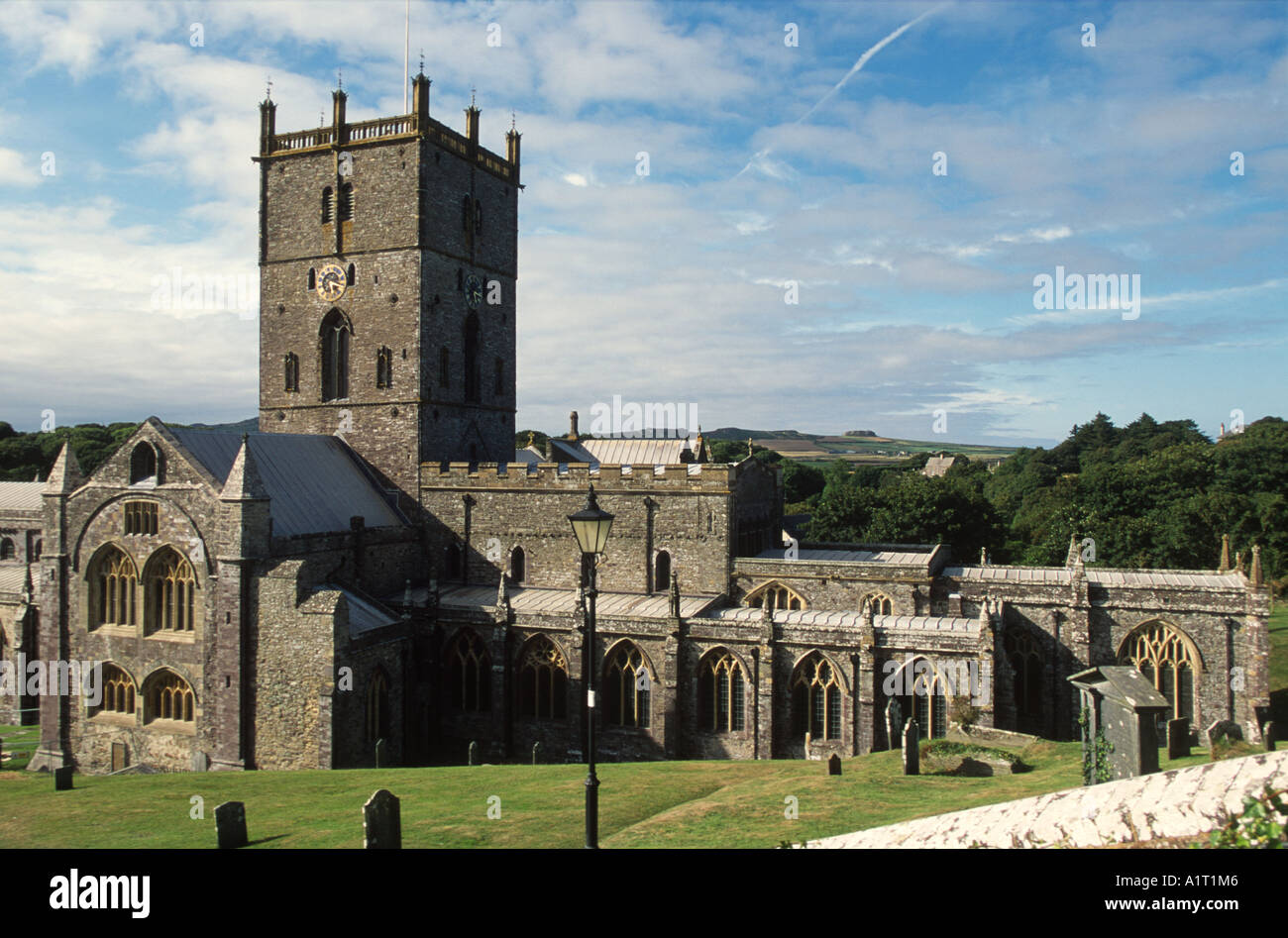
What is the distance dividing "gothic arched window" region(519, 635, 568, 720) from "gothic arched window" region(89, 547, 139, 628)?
42.9ft

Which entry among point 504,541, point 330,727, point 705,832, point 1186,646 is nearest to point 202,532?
point 330,727

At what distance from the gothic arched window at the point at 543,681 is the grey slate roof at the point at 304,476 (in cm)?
825

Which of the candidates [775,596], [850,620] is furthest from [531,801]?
[775,596]

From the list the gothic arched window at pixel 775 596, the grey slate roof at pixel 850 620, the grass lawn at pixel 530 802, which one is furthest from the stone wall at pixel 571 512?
the grass lawn at pixel 530 802

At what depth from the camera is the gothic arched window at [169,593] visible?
26453mm

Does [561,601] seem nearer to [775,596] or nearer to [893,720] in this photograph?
[775,596]

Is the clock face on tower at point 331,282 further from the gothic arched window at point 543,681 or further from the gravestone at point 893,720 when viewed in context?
the gravestone at point 893,720

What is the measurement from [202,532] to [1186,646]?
3121cm

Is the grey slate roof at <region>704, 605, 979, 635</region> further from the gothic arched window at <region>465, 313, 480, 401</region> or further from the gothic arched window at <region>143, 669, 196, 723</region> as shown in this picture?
the gothic arched window at <region>143, 669, 196, 723</region>

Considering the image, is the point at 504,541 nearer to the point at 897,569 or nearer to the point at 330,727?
the point at 330,727

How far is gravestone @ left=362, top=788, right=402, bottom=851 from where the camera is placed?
1341 centimetres

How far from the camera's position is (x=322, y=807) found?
61.7ft

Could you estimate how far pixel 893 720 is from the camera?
2358 cm

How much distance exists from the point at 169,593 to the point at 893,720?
74.7ft
